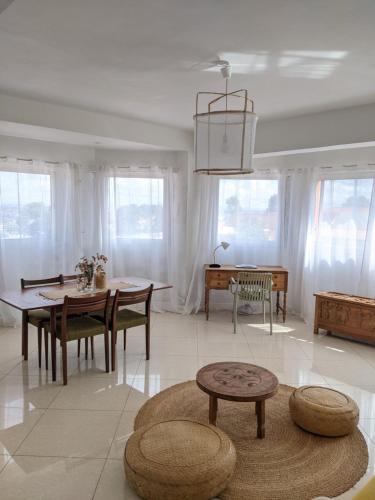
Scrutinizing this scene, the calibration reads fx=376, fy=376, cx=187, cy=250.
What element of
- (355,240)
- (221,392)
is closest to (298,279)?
(355,240)

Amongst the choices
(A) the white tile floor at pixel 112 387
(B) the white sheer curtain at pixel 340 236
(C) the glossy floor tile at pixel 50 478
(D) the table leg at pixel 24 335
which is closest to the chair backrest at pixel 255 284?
(A) the white tile floor at pixel 112 387

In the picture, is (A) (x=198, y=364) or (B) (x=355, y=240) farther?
(B) (x=355, y=240)

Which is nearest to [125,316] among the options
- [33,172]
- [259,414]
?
[259,414]

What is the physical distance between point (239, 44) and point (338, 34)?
0.60 meters

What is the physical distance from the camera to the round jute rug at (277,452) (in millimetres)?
2072

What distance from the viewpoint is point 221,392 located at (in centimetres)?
240

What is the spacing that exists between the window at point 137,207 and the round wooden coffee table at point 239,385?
3144mm

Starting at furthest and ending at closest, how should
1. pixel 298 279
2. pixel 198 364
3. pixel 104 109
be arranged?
pixel 298 279
pixel 104 109
pixel 198 364

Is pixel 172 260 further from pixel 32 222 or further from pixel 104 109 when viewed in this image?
pixel 104 109

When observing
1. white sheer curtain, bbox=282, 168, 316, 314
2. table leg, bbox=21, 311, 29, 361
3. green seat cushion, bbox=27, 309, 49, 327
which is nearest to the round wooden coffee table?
green seat cushion, bbox=27, 309, 49, 327

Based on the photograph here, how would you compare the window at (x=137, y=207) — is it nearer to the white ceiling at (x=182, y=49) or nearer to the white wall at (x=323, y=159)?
the white wall at (x=323, y=159)

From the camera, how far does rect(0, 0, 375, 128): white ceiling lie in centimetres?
205

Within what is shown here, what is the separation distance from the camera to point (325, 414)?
2.49 m

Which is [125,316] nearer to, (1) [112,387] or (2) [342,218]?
(1) [112,387]
